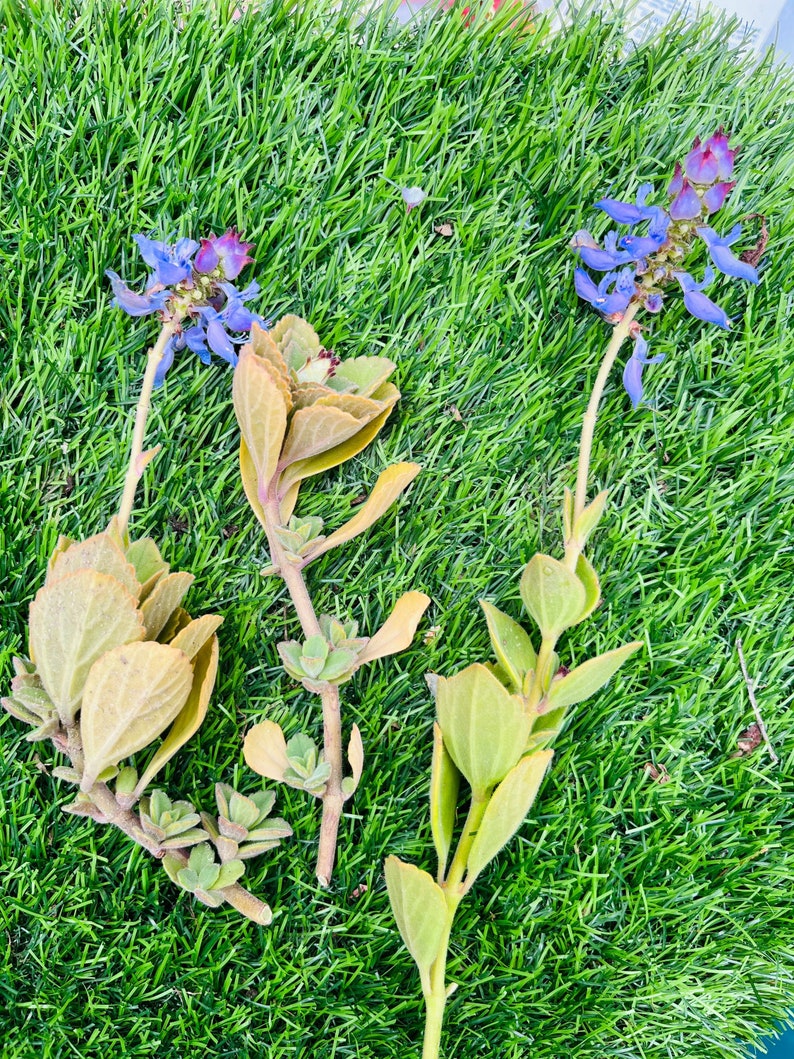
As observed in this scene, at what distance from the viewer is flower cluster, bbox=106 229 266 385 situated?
1.04 metres

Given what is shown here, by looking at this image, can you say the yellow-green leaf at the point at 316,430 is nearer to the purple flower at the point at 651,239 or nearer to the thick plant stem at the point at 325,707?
the thick plant stem at the point at 325,707

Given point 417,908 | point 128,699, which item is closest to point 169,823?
point 128,699

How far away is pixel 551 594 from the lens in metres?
1.03

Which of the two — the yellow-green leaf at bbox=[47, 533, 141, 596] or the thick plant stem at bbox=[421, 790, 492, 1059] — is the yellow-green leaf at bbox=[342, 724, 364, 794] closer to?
the thick plant stem at bbox=[421, 790, 492, 1059]

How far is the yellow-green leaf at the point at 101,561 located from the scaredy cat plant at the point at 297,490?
0.55ft

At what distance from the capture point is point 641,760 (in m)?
1.18

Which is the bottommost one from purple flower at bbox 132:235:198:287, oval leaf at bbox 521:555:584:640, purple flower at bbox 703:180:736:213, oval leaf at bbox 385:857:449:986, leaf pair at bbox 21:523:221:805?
oval leaf at bbox 385:857:449:986

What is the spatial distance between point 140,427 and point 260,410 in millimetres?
156

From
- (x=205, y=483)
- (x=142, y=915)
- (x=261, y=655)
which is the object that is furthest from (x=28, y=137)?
(x=142, y=915)

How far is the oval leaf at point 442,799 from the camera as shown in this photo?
3.39ft

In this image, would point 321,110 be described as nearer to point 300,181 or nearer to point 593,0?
point 300,181

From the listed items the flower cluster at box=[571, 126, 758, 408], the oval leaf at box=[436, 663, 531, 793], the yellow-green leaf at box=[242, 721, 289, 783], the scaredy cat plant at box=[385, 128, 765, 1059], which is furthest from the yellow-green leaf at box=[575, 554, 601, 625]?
the yellow-green leaf at box=[242, 721, 289, 783]

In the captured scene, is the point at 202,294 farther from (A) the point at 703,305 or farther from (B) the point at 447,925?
(B) the point at 447,925

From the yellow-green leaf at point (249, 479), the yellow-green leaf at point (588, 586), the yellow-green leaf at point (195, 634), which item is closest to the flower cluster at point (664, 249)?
the yellow-green leaf at point (588, 586)
